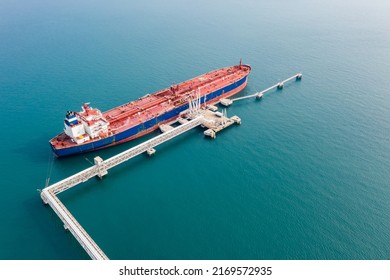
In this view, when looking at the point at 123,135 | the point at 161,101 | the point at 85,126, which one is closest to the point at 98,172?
the point at 85,126

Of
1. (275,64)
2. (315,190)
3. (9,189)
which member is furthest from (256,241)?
(275,64)

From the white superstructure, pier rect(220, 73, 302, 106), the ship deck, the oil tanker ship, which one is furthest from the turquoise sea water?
the ship deck

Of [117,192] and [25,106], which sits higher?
[25,106]

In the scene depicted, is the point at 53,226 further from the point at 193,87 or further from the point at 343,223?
the point at 193,87

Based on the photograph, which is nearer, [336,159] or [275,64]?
[336,159]

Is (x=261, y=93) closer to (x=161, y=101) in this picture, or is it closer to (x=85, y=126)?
(x=161, y=101)

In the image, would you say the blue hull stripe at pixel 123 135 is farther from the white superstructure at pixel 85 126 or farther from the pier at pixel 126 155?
the pier at pixel 126 155

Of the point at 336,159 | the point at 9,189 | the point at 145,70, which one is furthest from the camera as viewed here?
the point at 145,70

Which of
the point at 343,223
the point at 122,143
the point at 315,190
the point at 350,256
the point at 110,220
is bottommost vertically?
the point at 350,256
